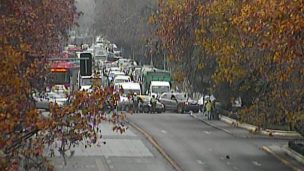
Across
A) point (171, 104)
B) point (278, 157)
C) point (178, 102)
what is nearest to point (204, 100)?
point (178, 102)

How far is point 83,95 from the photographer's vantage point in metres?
12.6

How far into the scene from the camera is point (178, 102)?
5825cm

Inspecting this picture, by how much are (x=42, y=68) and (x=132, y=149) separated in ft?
44.1

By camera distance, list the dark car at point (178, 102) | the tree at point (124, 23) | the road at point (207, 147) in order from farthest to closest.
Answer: the tree at point (124, 23) → the dark car at point (178, 102) → the road at point (207, 147)

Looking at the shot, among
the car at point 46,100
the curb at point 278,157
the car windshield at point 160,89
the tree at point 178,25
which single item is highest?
the tree at point 178,25

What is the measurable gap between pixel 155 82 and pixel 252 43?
4459 centimetres

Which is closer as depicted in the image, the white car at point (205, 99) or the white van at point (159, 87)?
the white car at point (205, 99)

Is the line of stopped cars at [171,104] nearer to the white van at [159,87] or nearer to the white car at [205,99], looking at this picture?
the white car at [205,99]

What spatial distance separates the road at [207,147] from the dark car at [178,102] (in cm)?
1016

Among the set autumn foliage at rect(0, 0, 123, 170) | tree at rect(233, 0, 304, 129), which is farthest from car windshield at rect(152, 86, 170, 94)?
autumn foliage at rect(0, 0, 123, 170)

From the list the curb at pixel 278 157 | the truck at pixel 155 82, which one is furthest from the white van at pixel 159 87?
the curb at pixel 278 157

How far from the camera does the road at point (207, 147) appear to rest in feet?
94.9

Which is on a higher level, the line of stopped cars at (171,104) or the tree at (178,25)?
the tree at (178,25)

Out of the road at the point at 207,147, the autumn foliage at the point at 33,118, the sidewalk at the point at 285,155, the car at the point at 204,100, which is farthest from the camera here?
the car at the point at 204,100
